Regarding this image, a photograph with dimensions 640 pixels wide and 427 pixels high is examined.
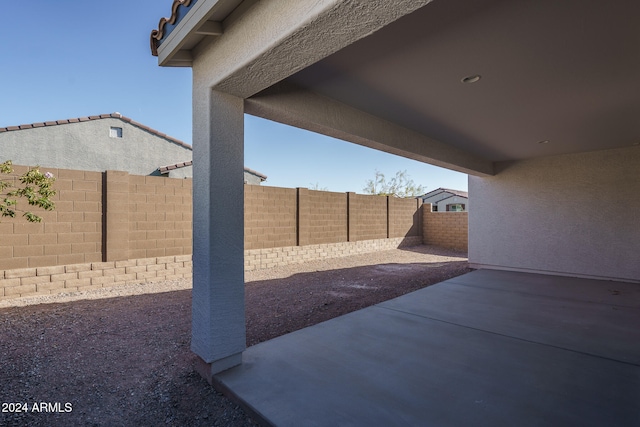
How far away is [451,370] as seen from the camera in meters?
2.65

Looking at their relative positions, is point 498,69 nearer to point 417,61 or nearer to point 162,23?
point 417,61

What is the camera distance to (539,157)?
7176mm

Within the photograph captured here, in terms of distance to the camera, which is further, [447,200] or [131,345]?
[447,200]

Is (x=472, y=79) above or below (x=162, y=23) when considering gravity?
below

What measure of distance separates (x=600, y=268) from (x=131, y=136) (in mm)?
16110

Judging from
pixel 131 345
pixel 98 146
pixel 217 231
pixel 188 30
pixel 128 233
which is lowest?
pixel 131 345

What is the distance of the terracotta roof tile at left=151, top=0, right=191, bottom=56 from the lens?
7.39 ft

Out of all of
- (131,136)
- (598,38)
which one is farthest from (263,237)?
(131,136)

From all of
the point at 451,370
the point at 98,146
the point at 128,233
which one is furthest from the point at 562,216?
the point at 98,146

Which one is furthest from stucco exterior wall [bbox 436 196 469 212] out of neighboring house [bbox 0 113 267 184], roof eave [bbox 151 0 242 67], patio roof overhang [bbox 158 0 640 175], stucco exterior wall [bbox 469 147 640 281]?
roof eave [bbox 151 0 242 67]

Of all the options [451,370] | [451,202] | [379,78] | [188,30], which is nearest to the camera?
[188,30]

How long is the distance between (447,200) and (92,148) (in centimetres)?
2549

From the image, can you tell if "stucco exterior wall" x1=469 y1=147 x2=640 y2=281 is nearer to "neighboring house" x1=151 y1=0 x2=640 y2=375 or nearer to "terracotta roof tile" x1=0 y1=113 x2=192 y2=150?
"neighboring house" x1=151 y1=0 x2=640 y2=375

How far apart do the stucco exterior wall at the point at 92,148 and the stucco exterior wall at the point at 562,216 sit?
12742 millimetres
